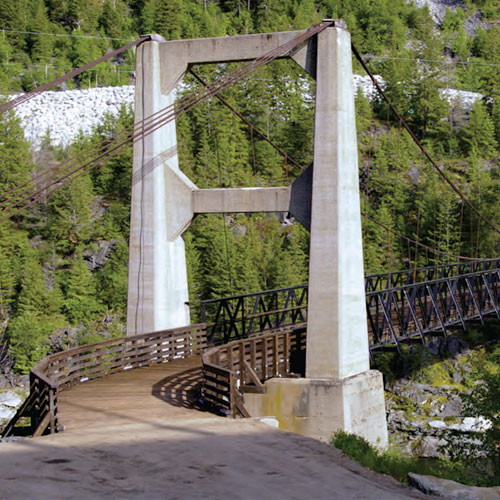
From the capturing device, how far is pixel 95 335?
4206 centimetres

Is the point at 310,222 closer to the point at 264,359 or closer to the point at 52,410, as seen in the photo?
the point at 264,359

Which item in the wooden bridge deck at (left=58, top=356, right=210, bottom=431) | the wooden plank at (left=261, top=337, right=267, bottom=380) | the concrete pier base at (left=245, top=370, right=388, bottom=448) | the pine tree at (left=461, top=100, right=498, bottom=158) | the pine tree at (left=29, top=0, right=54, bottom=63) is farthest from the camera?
the pine tree at (left=29, top=0, right=54, bottom=63)

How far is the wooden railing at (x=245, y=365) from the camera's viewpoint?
10.8 metres

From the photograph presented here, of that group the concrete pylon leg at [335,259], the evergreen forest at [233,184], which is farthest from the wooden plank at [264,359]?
the evergreen forest at [233,184]

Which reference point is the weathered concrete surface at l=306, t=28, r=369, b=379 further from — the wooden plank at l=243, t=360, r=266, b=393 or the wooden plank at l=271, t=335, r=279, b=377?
the wooden plank at l=243, t=360, r=266, b=393

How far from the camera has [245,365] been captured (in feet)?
40.9

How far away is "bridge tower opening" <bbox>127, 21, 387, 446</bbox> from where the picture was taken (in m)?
13.2

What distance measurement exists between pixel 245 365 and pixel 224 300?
4255 millimetres

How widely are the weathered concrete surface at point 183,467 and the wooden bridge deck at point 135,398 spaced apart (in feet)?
2.88

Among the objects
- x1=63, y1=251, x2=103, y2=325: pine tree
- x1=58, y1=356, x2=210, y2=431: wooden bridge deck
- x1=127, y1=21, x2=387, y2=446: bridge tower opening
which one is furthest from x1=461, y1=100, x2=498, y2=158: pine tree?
x1=58, y1=356, x2=210, y2=431: wooden bridge deck

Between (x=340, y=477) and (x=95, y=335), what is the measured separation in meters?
35.4

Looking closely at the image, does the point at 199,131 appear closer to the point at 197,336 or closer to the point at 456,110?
the point at 456,110

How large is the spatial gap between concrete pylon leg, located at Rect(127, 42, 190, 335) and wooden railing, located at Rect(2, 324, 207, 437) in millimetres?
522

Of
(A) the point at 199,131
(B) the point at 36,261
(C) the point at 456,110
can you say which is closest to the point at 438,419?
(B) the point at 36,261
